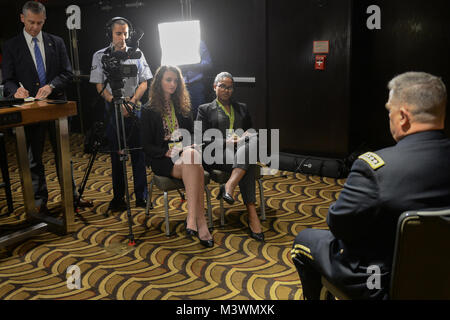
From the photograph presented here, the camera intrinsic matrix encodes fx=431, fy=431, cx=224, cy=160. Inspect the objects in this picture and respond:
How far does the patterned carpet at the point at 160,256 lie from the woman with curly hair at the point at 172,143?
22cm

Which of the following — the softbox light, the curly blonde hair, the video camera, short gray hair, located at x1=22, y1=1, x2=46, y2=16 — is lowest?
the curly blonde hair

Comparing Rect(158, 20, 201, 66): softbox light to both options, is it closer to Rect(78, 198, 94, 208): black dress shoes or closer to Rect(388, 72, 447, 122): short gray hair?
Rect(78, 198, 94, 208): black dress shoes

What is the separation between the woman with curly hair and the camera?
121 inches

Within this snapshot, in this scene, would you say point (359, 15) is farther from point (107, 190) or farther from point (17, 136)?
point (17, 136)

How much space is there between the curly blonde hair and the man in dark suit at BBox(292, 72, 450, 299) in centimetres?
202

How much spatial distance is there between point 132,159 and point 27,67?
1.11 m

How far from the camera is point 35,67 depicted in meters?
3.48

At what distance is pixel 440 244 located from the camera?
1.30m

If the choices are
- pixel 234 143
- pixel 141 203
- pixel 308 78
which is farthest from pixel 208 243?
pixel 308 78

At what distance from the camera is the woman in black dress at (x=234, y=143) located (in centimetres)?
319

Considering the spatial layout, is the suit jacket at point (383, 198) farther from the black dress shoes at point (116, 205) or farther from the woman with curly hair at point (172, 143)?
the black dress shoes at point (116, 205)

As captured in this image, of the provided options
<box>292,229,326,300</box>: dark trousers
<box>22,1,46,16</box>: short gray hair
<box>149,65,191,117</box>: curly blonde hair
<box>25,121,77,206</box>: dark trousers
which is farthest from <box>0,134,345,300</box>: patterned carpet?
<box>22,1,46,16</box>: short gray hair

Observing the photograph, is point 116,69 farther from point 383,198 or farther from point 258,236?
point 383,198

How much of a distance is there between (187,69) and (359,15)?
6.55 feet
